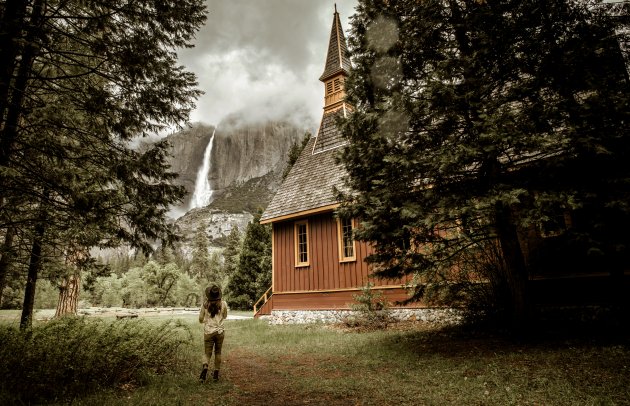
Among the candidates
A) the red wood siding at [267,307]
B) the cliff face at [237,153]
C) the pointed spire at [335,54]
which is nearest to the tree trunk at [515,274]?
the red wood siding at [267,307]

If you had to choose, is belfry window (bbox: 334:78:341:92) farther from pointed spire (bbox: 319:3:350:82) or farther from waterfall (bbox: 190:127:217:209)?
waterfall (bbox: 190:127:217:209)

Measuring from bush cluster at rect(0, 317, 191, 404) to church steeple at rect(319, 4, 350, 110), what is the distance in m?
13.3

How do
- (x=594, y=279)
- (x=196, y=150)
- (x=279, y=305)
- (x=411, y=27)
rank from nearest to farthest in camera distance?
(x=411, y=27)
(x=594, y=279)
(x=279, y=305)
(x=196, y=150)

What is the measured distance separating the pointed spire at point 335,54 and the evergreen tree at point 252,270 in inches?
514

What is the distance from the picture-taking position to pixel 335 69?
1748cm

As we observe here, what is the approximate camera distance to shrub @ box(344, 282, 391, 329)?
35.0 ft

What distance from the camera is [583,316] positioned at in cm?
766

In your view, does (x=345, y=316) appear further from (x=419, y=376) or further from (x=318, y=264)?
(x=419, y=376)

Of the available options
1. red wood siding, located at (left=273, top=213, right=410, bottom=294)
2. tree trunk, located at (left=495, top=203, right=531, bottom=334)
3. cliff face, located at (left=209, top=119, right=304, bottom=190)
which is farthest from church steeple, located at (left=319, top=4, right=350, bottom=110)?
cliff face, located at (left=209, top=119, right=304, bottom=190)

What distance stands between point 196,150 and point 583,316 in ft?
543

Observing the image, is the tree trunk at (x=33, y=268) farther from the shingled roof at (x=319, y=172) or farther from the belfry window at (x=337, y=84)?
the belfry window at (x=337, y=84)

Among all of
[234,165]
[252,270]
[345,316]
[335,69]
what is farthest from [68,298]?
[234,165]

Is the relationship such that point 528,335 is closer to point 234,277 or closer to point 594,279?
point 594,279

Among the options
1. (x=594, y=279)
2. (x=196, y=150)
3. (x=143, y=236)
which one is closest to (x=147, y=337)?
(x=143, y=236)
